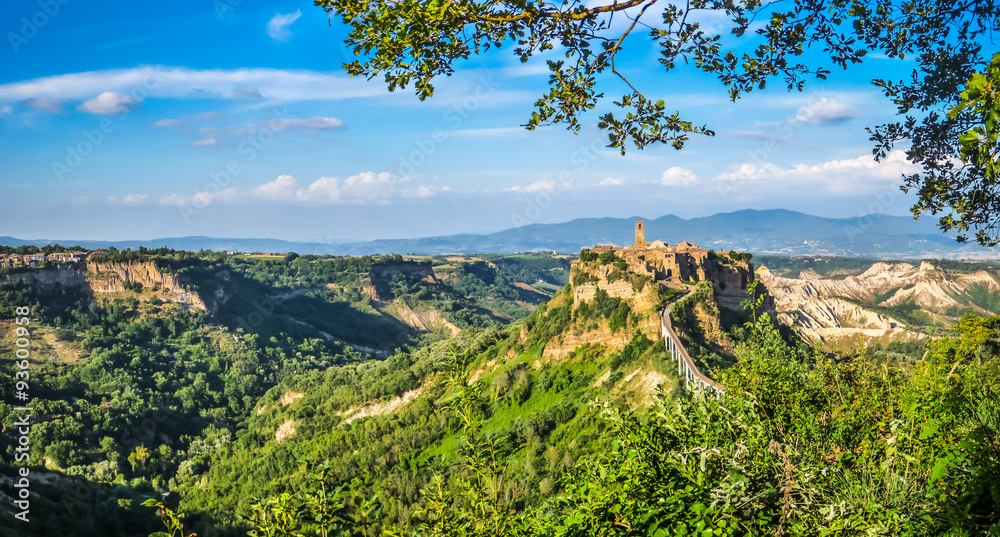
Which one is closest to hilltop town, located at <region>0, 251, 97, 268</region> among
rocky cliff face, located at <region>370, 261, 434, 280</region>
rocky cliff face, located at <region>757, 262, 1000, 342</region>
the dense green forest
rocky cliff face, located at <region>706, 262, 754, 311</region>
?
the dense green forest

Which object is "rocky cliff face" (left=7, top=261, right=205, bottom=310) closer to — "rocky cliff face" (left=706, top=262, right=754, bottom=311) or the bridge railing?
"rocky cliff face" (left=706, top=262, right=754, bottom=311)

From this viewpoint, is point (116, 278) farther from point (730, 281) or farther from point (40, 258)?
point (730, 281)

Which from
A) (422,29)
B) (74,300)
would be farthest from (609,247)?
(74,300)

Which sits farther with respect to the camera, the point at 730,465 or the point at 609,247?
the point at 609,247

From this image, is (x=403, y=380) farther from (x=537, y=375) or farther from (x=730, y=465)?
(x=730, y=465)

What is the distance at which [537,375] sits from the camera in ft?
129

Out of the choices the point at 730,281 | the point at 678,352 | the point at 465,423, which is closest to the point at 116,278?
the point at 730,281

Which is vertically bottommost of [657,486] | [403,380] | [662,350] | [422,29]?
[403,380]

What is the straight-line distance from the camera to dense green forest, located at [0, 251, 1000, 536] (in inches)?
176

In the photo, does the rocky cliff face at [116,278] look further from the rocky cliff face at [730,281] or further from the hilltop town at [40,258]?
the rocky cliff face at [730,281]

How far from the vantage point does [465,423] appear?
4.62 metres

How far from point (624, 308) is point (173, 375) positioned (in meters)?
59.0

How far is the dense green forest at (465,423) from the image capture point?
4.47m

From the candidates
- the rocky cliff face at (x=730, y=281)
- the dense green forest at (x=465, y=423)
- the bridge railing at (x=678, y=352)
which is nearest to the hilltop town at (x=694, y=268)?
the rocky cliff face at (x=730, y=281)
